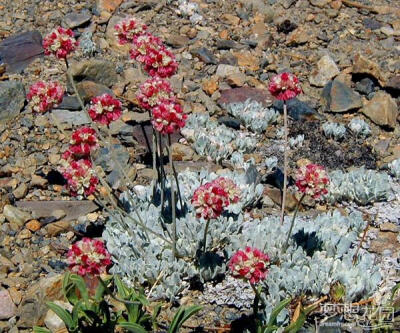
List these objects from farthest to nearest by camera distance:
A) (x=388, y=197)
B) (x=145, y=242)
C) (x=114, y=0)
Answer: (x=114, y=0), (x=388, y=197), (x=145, y=242)

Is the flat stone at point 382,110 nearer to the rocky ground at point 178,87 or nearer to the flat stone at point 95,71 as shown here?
the rocky ground at point 178,87

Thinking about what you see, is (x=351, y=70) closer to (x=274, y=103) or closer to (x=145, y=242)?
(x=274, y=103)

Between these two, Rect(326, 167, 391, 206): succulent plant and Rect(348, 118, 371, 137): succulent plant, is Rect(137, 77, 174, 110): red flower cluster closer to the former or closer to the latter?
Rect(326, 167, 391, 206): succulent plant

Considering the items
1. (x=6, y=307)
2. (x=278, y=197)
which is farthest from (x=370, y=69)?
(x=6, y=307)

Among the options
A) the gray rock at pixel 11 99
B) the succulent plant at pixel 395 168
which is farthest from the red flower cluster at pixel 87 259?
the succulent plant at pixel 395 168

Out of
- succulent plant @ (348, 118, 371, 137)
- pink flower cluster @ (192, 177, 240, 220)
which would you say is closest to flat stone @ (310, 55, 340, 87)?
succulent plant @ (348, 118, 371, 137)

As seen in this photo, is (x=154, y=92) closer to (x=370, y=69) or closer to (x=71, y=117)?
(x=71, y=117)

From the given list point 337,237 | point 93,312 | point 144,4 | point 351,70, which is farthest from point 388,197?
point 144,4
